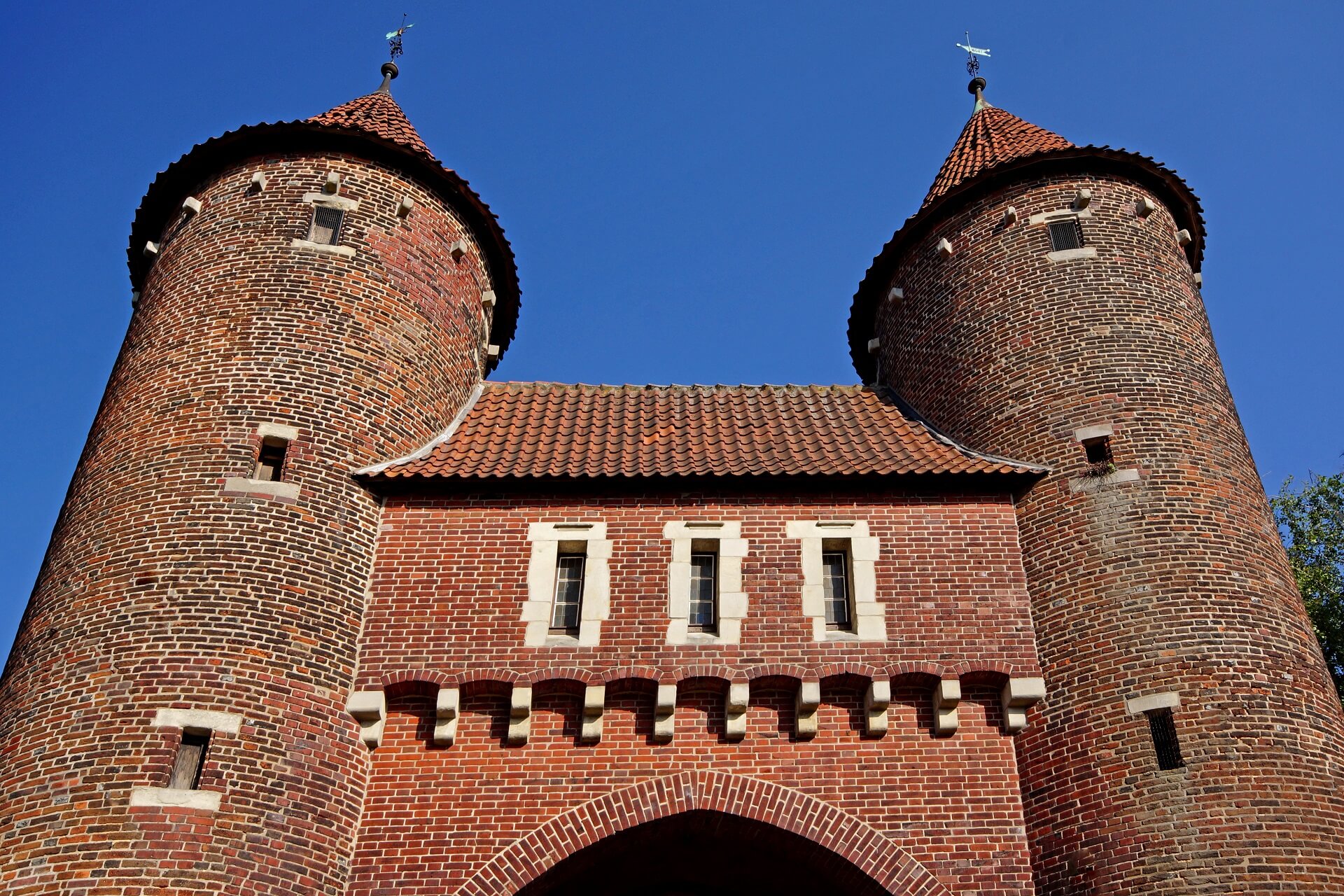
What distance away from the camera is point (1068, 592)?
43.1 ft

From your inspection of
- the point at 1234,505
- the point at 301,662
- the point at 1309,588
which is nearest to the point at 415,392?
the point at 301,662

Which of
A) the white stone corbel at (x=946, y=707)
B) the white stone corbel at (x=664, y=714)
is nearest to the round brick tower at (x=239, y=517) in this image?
the white stone corbel at (x=664, y=714)

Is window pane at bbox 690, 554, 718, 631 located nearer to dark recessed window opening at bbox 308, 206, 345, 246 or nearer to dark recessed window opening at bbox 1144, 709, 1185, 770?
dark recessed window opening at bbox 1144, 709, 1185, 770

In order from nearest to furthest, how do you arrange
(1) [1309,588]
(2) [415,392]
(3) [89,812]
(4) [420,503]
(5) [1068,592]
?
(3) [89,812]
(5) [1068,592]
(4) [420,503]
(2) [415,392]
(1) [1309,588]

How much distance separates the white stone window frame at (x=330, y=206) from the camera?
50.6 feet

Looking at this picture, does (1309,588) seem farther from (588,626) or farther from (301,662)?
(301,662)

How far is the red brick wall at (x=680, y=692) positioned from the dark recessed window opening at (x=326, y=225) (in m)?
4.13

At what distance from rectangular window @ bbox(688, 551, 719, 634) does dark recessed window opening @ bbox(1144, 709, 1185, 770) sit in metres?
4.74

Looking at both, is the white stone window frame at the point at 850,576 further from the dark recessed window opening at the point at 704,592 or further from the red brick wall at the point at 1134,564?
the red brick wall at the point at 1134,564

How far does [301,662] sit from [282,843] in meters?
1.89

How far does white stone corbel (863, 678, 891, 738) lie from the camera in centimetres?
1234

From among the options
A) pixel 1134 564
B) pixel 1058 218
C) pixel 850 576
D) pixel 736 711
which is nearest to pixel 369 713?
pixel 736 711

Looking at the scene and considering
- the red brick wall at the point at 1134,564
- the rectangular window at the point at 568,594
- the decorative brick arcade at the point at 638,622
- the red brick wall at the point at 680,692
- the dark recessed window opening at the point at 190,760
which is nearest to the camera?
the dark recessed window opening at the point at 190,760

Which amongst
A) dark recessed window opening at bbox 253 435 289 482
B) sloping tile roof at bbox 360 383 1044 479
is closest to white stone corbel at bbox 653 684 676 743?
sloping tile roof at bbox 360 383 1044 479
